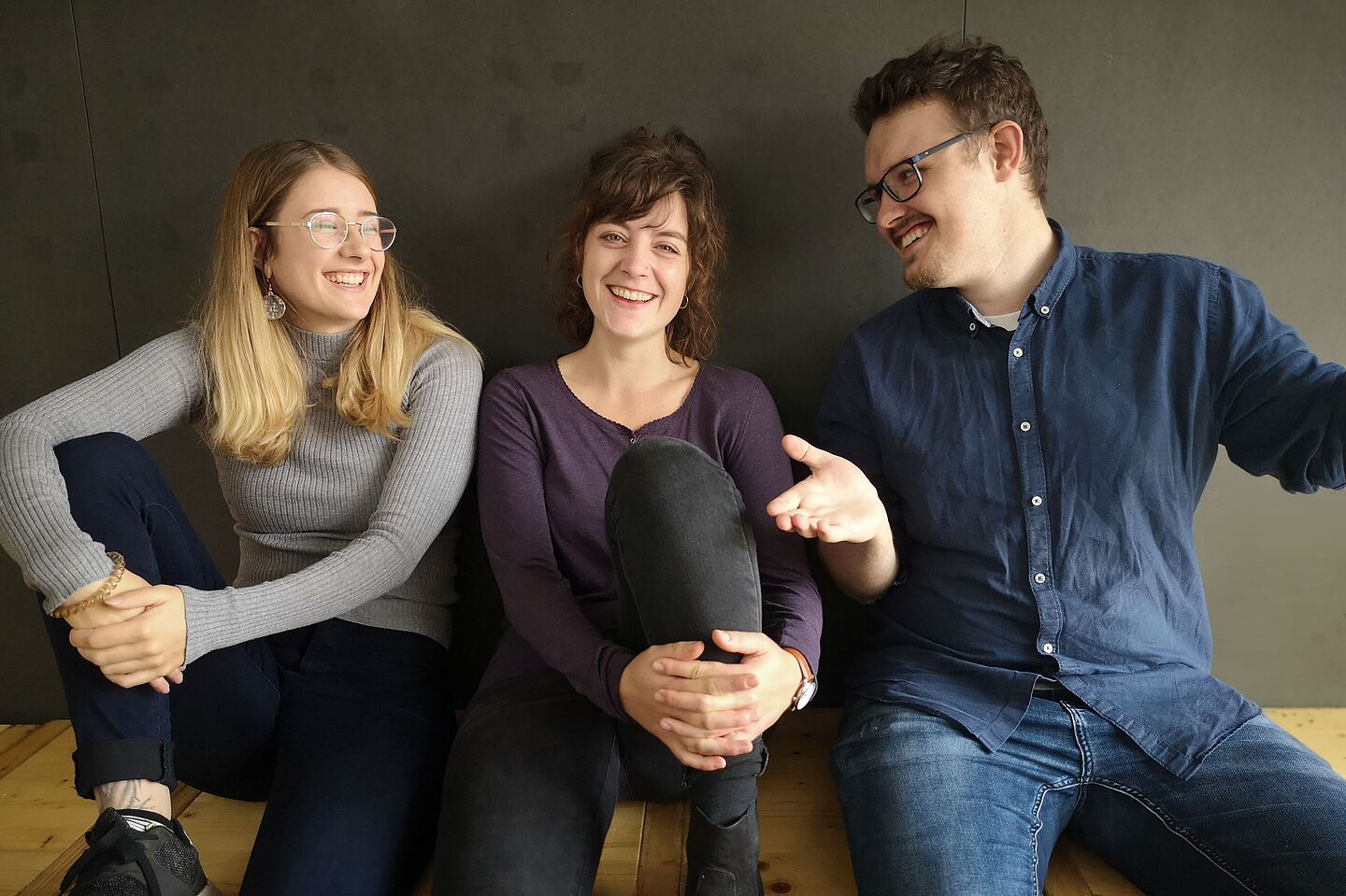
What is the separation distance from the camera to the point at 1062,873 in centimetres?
150

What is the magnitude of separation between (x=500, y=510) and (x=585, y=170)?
0.74 metres

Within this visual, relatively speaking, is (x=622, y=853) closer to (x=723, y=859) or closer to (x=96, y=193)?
(x=723, y=859)

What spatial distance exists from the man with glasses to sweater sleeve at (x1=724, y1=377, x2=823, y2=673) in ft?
0.35

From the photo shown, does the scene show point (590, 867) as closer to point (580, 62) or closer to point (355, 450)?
point (355, 450)

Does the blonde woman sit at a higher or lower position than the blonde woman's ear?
lower

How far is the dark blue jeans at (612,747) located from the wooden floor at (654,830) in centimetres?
23

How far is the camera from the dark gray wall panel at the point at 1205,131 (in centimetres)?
180

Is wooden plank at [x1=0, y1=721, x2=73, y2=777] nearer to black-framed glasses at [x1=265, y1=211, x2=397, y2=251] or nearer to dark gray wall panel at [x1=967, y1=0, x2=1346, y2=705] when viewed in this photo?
black-framed glasses at [x1=265, y1=211, x2=397, y2=251]

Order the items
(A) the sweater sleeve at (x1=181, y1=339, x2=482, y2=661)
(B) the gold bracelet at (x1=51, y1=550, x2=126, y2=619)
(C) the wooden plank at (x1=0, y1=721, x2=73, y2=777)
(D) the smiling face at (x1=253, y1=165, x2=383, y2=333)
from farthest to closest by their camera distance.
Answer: (C) the wooden plank at (x1=0, y1=721, x2=73, y2=777)
(D) the smiling face at (x1=253, y1=165, x2=383, y2=333)
(A) the sweater sleeve at (x1=181, y1=339, x2=482, y2=661)
(B) the gold bracelet at (x1=51, y1=550, x2=126, y2=619)

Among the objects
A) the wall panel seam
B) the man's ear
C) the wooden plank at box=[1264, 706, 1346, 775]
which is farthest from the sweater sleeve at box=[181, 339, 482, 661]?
the wooden plank at box=[1264, 706, 1346, 775]

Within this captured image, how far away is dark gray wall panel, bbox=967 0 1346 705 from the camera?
1.80m

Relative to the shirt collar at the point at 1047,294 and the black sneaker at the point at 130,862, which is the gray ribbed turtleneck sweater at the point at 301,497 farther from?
the shirt collar at the point at 1047,294

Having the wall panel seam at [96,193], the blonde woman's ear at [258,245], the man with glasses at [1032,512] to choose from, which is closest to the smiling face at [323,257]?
the blonde woman's ear at [258,245]

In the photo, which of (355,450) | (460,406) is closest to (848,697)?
(460,406)
